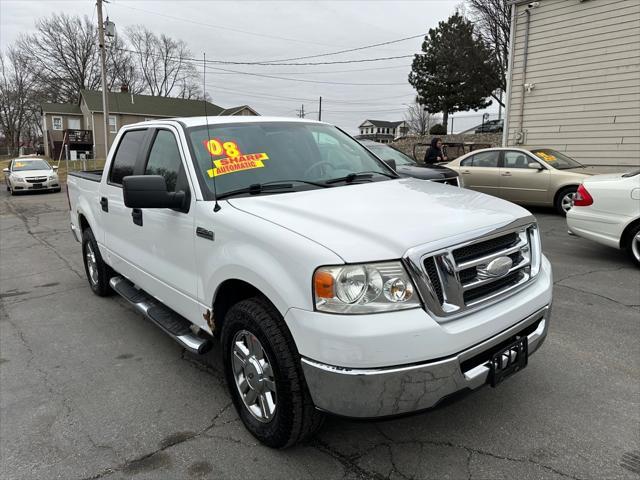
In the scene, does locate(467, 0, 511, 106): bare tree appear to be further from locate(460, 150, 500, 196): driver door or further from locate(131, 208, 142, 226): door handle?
locate(131, 208, 142, 226): door handle

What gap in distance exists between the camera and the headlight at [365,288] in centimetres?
212

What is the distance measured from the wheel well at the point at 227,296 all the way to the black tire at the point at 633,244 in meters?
5.41

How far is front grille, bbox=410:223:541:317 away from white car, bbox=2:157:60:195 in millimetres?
20175

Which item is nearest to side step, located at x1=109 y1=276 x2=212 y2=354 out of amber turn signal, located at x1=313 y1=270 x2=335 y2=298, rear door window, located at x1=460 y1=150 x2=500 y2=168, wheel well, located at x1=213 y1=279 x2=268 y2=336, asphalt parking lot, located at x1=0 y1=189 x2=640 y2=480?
wheel well, located at x1=213 y1=279 x2=268 y2=336

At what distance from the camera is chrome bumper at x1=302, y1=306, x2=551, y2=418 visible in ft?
6.82

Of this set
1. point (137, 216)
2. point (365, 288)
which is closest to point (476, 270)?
point (365, 288)

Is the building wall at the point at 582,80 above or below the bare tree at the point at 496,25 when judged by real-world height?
below

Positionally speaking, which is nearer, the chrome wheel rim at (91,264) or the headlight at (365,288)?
the headlight at (365,288)

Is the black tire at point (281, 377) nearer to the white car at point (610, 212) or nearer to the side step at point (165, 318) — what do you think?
the side step at point (165, 318)

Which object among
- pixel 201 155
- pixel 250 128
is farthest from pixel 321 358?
pixel 250 128

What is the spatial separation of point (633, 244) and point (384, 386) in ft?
→ 17.7

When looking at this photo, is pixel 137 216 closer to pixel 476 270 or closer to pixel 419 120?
pixel 476 270

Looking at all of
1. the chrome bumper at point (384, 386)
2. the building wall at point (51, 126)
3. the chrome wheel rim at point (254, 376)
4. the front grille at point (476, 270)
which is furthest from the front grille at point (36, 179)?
the building wall at point (51, 126)

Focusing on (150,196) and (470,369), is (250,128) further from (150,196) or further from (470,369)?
(470,369)
